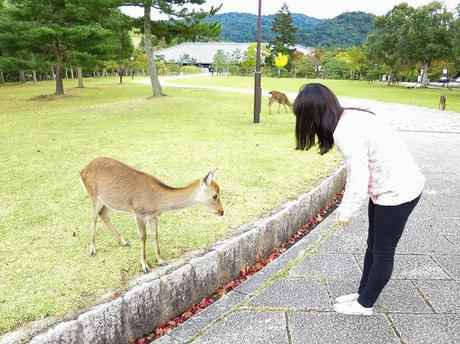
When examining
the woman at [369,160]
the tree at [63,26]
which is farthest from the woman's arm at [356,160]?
the tree at [63,26]

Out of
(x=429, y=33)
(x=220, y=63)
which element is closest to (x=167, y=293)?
(x=429, y=33)

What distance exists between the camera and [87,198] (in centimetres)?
438

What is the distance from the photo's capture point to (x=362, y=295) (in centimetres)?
257

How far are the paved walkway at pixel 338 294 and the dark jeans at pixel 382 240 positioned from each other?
0.80 feet

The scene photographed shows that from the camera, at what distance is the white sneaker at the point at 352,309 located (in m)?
A: 2.61

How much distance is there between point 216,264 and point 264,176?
97.1 inches

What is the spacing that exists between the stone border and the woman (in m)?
1.09

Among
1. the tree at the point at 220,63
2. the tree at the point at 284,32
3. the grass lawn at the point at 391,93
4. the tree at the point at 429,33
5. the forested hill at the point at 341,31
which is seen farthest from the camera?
the forested hill at the point at 341,31

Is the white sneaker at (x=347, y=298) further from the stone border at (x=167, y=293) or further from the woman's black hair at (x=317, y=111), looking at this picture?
the woman's black hair at (x=317, y=111)

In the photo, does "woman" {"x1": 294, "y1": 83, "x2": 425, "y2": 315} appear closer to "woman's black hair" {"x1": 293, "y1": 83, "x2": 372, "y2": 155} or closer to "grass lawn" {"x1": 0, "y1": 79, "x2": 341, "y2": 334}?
"woman's black hair" {"x1": 293, "y1": 83, "x2": 372, "y2": 155}

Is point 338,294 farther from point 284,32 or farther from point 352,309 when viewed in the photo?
point 284,32

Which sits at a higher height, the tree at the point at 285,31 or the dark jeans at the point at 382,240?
the tree at the point at 285,31

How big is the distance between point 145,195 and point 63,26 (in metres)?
16.1

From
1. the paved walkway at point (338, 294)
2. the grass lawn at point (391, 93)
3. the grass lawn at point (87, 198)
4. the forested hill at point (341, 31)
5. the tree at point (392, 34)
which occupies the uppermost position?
the forested hill at point (341, 31)
